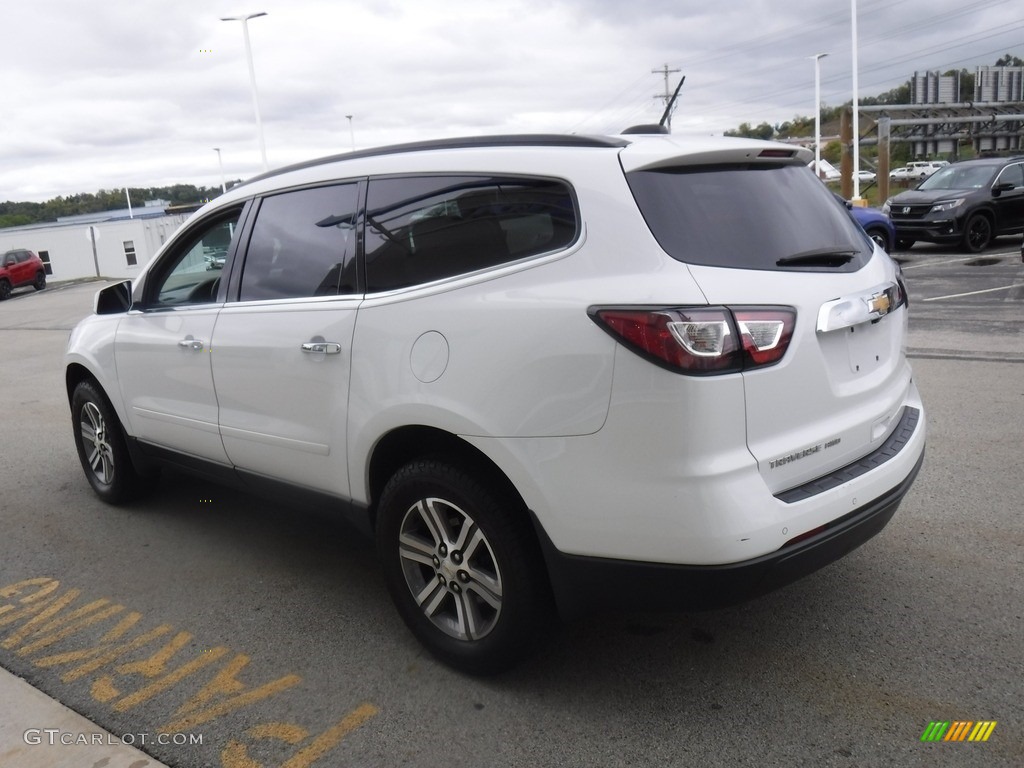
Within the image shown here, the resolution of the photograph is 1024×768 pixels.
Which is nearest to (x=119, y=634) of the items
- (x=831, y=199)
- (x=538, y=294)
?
(x=538, y=294)

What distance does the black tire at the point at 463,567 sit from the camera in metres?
2.89

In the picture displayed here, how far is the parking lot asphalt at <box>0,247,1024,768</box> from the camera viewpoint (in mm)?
2785

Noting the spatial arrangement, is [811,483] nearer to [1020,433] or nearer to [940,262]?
[1020,433]

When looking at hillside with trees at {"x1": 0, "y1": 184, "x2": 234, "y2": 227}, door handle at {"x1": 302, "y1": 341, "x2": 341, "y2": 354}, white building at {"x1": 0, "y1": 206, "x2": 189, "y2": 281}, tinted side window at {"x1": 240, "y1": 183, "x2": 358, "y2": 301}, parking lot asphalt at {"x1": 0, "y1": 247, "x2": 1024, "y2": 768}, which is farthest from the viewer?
hillside with trees at {"x1": 0, "y1": 184, "x2": 234, "y2": 227}

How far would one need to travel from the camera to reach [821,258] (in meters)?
2.94

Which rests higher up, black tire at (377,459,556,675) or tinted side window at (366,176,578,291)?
tinted side window at (366,176,578,291)

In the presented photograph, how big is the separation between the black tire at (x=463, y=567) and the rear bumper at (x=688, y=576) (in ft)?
0.43

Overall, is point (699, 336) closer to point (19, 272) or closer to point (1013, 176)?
point (1013, 176)

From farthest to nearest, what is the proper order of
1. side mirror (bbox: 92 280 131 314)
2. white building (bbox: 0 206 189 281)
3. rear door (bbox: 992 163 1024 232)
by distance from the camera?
white building (bbox: 0 206 189 281) → rear door (bbox: 992 163 1024 232) → side mirror (bbox: 92 280 131 314)

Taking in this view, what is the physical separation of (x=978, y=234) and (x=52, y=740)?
56.9 ft

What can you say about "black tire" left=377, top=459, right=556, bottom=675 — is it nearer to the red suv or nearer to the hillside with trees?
the red suv

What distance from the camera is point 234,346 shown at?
3.87 meters


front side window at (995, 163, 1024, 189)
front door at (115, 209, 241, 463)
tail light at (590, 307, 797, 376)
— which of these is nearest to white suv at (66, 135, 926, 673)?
tail light at (590, 307, 797, 376)

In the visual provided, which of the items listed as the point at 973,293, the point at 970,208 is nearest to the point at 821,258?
the point at 973,293
